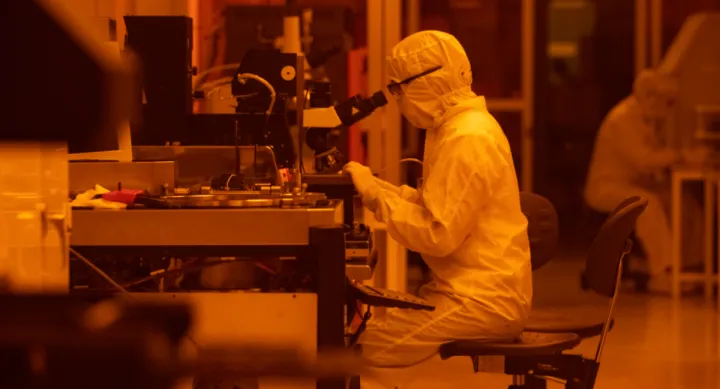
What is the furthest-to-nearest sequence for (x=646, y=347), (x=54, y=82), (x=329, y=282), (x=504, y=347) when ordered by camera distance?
(x=646, y=347)
(x=504, y=347)
(x=329, y=282)
(x=54, y=82)

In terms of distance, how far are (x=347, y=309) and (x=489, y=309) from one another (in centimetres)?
34

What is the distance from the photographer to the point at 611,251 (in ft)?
9.11

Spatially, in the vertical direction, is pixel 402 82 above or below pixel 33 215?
above

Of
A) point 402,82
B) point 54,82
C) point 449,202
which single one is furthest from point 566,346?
point 54,82

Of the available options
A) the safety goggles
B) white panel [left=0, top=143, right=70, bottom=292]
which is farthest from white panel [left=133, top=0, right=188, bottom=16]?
white panel [left=0, top=143, right=70, bottom=292]

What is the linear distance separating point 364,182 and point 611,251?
0.61 m

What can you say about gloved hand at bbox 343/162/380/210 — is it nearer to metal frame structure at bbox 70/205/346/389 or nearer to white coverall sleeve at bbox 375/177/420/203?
white coverall sleeve at bbox 375/177/420/203

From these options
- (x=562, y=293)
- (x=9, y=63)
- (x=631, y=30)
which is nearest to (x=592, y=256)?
(x=9, y=63)

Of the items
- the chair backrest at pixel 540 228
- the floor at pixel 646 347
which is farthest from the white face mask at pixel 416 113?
the floor at pixel 646 347

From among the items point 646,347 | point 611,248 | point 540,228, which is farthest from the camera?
point 646,347

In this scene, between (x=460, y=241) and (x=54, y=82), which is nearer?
(x=54, y=82)

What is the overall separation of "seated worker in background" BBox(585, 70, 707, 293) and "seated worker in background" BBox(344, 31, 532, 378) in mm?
3839

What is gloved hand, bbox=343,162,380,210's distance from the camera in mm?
2781

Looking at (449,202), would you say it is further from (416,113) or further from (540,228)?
(540,228)
